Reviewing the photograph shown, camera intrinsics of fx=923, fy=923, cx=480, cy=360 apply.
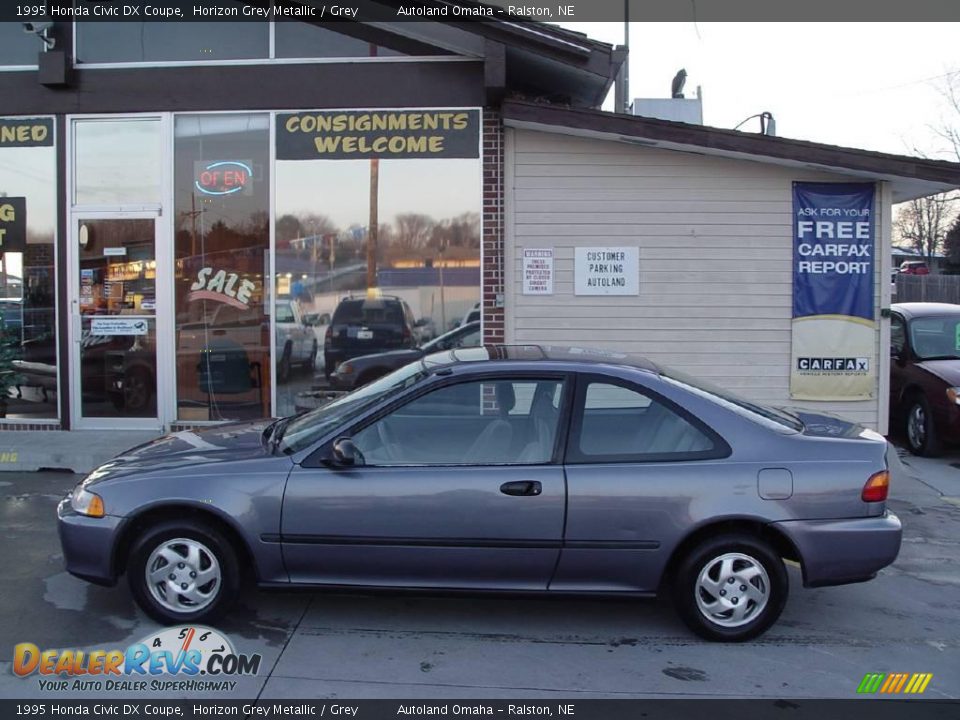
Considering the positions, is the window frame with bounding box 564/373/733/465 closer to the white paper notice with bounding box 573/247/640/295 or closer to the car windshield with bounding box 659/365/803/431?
the car windshield with bounding box 659/365/803/431

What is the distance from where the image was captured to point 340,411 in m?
5.19

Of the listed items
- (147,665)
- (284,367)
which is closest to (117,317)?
(284,367)

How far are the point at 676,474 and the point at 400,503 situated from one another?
1405 mm

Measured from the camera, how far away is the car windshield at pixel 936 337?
1054 cm

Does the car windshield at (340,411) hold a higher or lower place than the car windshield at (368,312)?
lower

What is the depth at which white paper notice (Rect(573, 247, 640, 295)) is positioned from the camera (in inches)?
360

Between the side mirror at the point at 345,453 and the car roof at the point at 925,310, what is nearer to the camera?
the side mirror at the point at 345,453

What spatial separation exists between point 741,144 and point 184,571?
6322 mm

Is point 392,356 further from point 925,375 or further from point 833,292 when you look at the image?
point 925,375

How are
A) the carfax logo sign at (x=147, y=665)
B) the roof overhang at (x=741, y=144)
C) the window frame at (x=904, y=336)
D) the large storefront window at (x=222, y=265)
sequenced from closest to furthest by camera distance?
the carfax logo sign at (x=147, y=665), the roof overhang at (x=741, y=144), the large storefront window at (x=222, y=265), the window frame at (x=904, y=336)

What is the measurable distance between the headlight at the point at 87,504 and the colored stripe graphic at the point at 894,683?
152 inches

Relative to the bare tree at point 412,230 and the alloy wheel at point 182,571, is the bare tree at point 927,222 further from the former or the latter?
the alloy wheel at point 182,571

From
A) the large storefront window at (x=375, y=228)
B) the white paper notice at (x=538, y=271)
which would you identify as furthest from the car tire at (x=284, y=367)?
the white paper notice at (x=538, y=271)

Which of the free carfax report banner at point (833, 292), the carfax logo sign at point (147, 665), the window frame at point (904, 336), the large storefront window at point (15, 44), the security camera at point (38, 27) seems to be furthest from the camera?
the window frame at point (904, 336)
